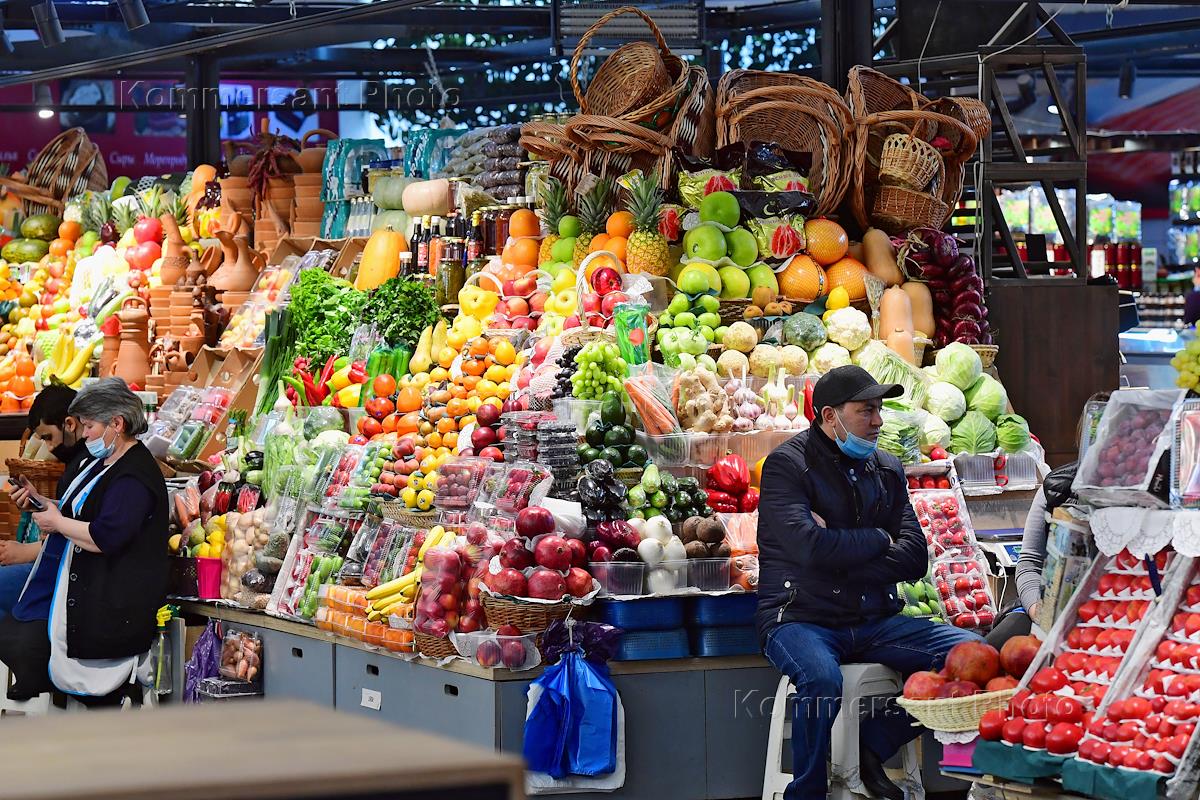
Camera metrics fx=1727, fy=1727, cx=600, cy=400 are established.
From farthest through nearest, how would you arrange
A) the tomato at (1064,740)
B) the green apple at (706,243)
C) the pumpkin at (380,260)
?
the pumpkin at (380,260) < the green apple at (706,243) < the tomato at (1064,740)

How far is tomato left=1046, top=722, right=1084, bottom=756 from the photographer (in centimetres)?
391

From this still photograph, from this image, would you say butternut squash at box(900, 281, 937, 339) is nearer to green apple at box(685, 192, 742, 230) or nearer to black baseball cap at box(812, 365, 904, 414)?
green apple at box(685, 192, 742, 230)

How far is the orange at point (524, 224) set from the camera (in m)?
7.79

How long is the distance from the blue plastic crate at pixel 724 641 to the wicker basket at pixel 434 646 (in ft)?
2.60

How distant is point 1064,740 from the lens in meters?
3.90

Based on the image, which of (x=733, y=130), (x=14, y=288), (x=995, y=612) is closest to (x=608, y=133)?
(x=733, y=130)

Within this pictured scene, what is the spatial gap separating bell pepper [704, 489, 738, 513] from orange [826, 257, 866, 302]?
138 cm

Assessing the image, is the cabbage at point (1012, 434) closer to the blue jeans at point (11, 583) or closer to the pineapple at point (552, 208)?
the pineapple at point (552, 208)

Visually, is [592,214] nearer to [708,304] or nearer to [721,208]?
[721,208]

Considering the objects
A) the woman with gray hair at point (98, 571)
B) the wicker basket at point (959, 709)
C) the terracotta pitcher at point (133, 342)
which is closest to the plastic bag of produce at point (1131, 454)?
the wicker basket at point (959, 709)

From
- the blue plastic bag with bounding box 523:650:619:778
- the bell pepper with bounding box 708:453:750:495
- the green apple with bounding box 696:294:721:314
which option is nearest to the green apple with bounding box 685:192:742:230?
the green apple with bounding box 696:294:721:314

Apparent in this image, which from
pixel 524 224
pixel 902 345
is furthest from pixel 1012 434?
pixel 524 224

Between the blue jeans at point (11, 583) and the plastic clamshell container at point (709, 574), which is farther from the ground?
the plastic clamshell container at point (709, 574)

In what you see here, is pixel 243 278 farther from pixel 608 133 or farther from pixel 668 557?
pixel 668 557
